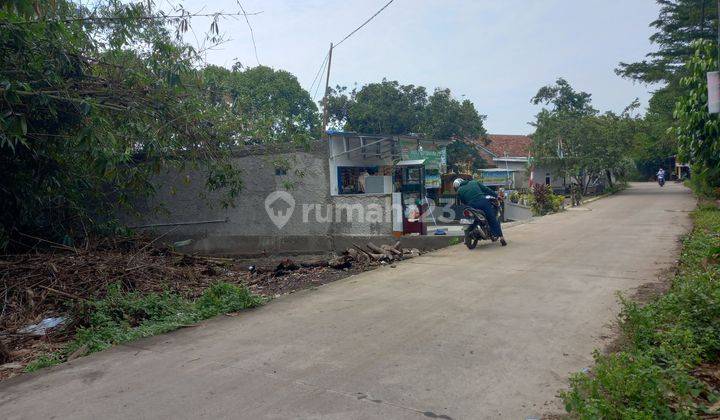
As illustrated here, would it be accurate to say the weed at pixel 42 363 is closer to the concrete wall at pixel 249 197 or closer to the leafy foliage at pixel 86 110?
the leafy foliage at pixel 86 110

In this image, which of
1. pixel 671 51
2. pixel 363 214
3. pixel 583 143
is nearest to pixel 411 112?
pixel 583 143

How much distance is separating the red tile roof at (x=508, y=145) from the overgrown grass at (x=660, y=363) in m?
37.0

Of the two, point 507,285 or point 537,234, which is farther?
point 537,234

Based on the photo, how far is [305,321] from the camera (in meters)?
6.42

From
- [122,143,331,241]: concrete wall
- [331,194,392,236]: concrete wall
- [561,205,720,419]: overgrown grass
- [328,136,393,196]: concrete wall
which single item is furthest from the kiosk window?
[561,205,720,419]: overgrown grass

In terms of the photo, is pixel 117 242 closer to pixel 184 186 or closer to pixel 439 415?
pixel 184 186

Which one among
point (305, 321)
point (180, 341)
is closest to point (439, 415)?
point (305, 321)

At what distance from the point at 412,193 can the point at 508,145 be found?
32670mm

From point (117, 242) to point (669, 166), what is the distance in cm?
5937

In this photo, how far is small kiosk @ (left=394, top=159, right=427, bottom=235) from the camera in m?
12.7

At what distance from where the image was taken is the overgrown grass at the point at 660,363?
337 centimetres

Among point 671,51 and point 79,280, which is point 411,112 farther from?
point 79,280

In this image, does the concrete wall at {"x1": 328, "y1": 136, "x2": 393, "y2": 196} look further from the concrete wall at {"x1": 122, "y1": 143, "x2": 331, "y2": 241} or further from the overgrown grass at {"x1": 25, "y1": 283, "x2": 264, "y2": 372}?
the overgrown grass at {"x1": 25, "y1": 283, "x2": 264, "y2": 372}

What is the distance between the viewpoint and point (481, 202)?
37.6 feet
